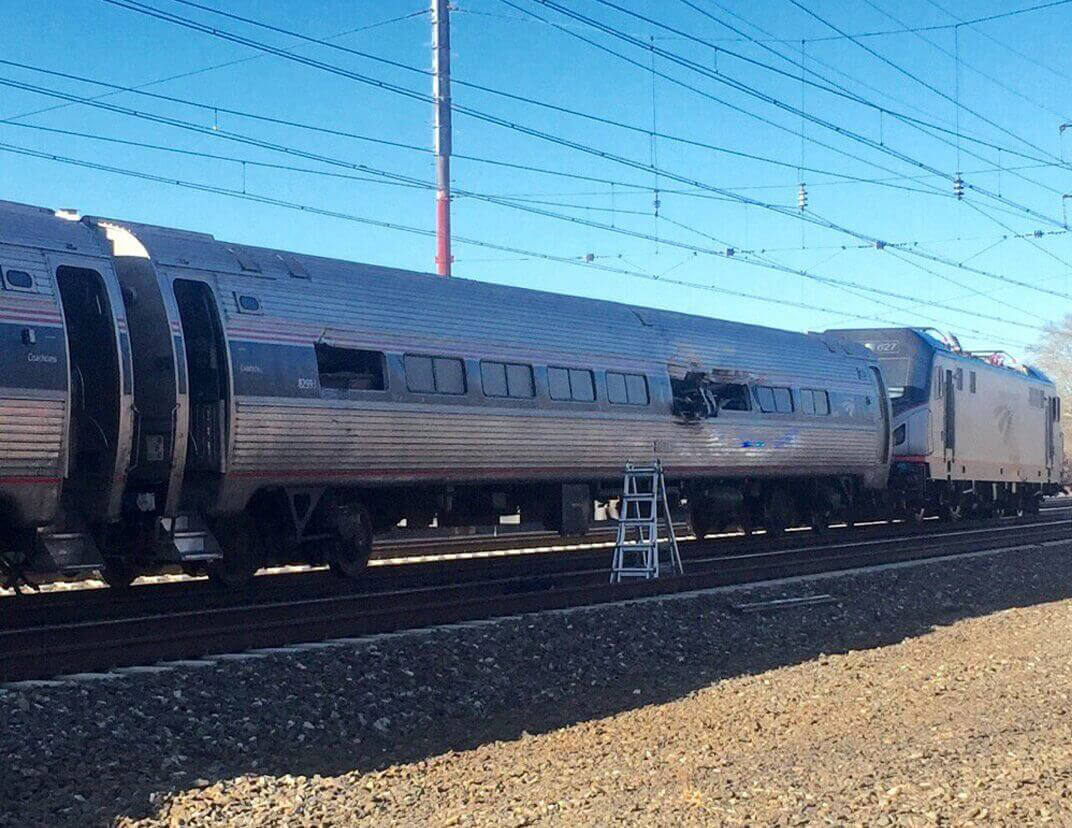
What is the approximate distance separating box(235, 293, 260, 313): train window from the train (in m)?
0.03

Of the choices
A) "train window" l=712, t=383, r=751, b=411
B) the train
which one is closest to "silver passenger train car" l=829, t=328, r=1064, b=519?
the train

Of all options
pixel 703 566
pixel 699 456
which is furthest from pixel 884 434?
pixel 703 566

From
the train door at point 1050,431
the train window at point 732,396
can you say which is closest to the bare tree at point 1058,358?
the train door at point 1050,431

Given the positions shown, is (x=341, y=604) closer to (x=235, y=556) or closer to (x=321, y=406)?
(x=235, y=556)

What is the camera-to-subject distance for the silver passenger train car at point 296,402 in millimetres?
10812

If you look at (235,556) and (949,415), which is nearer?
(235,556)

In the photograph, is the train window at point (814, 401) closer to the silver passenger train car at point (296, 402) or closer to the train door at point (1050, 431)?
the silver passenger train car at point (296, 402)

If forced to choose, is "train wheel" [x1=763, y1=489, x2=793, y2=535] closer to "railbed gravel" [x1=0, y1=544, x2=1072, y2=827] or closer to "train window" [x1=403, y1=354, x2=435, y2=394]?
"train window" [x1=403, y1=354, x2=435, y2=394]

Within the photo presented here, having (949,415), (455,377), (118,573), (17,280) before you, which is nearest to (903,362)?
(949,415)

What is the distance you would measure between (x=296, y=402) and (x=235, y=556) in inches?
66.2

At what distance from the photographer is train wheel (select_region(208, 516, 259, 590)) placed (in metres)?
12.8

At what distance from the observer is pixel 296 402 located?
41.9 feet

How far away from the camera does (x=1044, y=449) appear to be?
31.7m

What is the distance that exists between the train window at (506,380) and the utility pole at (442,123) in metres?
8.01
